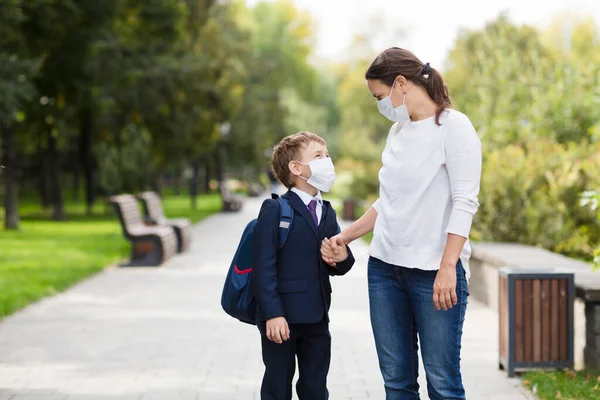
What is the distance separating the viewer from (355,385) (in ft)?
20.6

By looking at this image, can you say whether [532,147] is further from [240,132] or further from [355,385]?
[240,132]

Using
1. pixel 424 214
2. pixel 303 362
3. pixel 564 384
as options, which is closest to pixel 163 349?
pixel 564 384

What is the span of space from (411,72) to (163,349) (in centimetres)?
457

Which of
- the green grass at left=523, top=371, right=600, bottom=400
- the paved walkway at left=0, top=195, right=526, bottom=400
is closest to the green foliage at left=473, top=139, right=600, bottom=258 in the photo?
the paved walkway at left=0, top=195, right=526, bottom=400

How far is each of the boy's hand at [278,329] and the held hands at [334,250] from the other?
33 cm

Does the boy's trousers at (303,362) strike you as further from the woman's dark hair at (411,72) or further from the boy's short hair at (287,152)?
the woman's dark hair at (411,72)

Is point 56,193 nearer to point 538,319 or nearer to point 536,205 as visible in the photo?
point 536,205

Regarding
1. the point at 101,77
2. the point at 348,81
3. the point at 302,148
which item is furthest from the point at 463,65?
the point at 302,148

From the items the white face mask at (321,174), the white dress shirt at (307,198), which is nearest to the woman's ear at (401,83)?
the white face mask at (321,174)

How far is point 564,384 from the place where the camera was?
5992 millimetres

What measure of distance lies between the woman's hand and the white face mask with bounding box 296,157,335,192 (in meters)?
0.74

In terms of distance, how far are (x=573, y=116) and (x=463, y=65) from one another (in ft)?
98.4

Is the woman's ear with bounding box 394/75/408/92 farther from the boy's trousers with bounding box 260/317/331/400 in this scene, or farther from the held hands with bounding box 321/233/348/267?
the boy's trousers with bounding box 260/317/331/400

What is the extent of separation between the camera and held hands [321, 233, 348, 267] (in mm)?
4031
